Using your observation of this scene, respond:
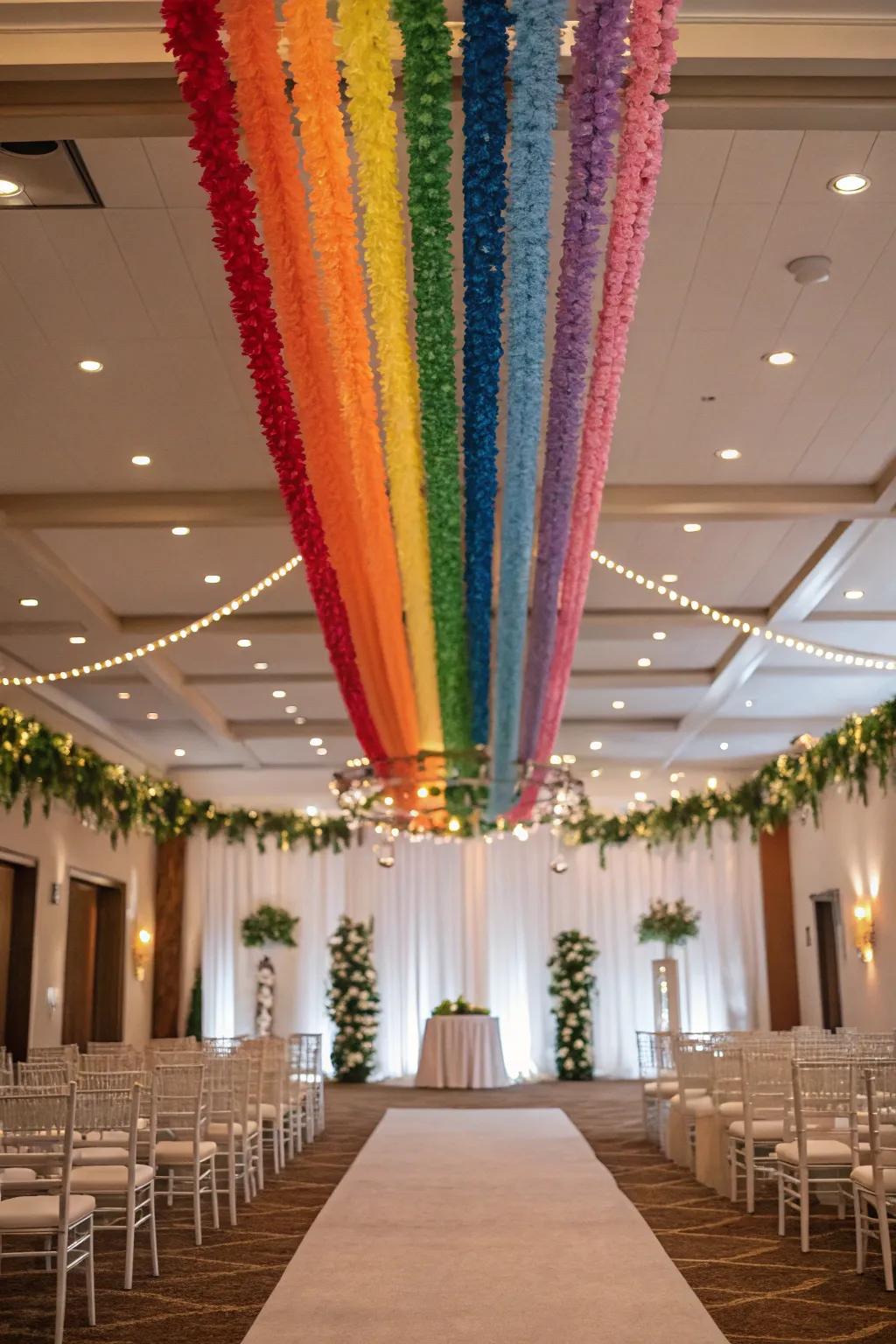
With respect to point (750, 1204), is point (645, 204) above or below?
above

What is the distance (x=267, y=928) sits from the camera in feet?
61.8

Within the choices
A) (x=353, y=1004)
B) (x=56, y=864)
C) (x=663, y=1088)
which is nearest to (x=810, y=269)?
(x=663, y=1088)

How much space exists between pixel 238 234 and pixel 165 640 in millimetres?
8110

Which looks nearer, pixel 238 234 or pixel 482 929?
pixel 238 234

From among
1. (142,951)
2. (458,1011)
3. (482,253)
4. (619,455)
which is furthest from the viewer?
(142,951)

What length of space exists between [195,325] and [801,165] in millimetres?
3010

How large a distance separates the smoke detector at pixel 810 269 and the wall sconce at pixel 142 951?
43.1ft

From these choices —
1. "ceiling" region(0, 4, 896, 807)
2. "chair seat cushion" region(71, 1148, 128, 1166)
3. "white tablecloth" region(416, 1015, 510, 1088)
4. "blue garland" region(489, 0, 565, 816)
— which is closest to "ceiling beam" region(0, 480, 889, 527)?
"ceiling" region(0, 4, 896, 807)

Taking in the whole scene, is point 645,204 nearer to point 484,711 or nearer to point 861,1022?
point 484,711

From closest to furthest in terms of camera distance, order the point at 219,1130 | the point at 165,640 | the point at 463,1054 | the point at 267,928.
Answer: the point at 219,1130, the point at 165,640, the point at 463,1054, the point at 267,928

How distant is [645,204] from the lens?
400cm

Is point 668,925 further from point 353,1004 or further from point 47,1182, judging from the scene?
point 47,1182

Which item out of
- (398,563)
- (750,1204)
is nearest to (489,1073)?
(750,1204)

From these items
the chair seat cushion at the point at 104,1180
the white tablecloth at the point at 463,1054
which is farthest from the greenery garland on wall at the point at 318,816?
the chair seat cushion at the point at 104,1180
